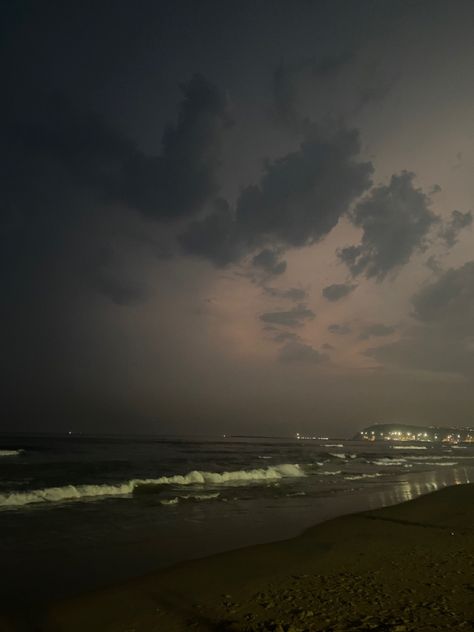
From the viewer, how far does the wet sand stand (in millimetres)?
5438

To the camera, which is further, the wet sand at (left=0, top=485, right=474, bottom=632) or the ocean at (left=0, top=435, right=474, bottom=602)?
the ocean at (left=0, top=435, right=474, bottom=602)

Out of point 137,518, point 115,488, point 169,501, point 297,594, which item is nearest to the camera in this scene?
point 297,594

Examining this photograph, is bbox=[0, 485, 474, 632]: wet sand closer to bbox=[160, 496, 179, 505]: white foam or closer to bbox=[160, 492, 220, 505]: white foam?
bbox=[160, 496, 179, 505]: white foam

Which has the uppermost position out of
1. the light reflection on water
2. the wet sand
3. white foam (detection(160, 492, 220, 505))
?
the wet sand

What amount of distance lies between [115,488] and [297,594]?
16.1m

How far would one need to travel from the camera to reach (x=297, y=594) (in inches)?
255

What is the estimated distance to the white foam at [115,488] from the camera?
1711cm

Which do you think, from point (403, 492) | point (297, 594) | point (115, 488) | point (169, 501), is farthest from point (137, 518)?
point (403, 492)

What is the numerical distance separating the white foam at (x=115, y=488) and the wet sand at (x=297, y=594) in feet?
37.2

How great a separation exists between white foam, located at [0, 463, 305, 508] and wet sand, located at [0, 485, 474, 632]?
11332 millimetres

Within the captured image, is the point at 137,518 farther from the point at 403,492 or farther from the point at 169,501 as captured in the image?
the point at 403,492

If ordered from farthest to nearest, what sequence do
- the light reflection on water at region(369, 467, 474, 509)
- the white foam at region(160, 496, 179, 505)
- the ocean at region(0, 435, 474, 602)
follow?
the light reflection on water at region(369, 467, 474, 509) → the white foam at region(160, 496, 179, 505) → the ocean at region(0, 435, 474, 602)

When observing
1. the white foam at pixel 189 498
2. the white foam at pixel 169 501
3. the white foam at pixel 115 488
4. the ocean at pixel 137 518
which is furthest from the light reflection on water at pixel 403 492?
the white foam at pixel 115 488

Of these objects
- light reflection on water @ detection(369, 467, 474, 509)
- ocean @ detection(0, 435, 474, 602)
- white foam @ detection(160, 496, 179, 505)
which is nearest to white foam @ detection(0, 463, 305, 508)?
ocean @ detection(0, 435, 474, 602)
